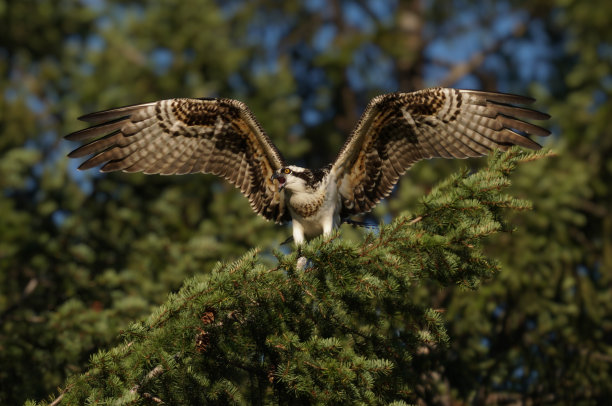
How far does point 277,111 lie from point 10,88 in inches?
217

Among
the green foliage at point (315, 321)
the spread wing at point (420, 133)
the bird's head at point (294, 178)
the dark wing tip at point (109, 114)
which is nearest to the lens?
the green foliage at point (315, 321)

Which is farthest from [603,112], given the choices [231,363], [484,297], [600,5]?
[231,363]

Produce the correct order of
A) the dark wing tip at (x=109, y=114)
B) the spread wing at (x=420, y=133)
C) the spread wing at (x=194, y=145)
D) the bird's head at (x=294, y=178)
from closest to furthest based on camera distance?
the dark wing tip at (x=109, y=114)
the spread wing at (x=420, y=133)
the bird's head at (x=294, y=178)
the spread wing at (x=194, y=145)

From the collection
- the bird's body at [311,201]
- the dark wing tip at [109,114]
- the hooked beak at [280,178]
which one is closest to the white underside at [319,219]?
the bird's body at [311,201]

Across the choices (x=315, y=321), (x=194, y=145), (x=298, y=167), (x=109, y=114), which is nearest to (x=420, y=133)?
(x=298, y=167)

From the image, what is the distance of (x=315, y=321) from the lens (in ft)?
15.7

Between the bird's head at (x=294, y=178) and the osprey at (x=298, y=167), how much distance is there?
0.01m

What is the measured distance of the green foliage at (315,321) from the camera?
14.3 feet

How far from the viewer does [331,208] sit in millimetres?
6910

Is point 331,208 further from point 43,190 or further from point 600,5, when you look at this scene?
point 600,5

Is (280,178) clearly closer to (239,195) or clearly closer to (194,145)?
(194,145)

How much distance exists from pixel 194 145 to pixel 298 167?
1.24 meters

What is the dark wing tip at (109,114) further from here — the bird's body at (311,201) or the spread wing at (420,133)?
the spread wing at (420,133)

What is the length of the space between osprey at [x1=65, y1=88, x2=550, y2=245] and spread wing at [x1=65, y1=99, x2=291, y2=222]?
0.03 feet
